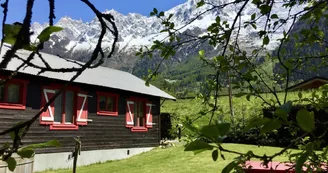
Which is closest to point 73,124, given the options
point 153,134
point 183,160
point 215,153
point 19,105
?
point 19,105

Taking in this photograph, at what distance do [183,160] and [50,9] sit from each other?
12.9m

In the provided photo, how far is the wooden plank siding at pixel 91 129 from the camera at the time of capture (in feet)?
42.0

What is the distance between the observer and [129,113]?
1819 cm

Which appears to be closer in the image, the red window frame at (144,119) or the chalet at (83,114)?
the chalet at (83,114)

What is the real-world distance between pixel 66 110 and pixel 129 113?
14.1ft

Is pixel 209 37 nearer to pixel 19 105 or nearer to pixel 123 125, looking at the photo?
pixel 19 105

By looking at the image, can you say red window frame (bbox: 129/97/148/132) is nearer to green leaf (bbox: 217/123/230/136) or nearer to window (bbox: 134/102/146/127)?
window (bbox: 134/102/146/127)

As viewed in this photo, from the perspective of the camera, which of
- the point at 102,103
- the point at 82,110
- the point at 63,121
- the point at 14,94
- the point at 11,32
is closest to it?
the point at 11,32

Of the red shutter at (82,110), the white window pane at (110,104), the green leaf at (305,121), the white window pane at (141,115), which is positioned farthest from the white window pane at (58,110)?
the green leaf at (305,121)

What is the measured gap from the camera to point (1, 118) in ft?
39.2

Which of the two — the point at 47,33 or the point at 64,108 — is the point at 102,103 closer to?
the point at 64,108

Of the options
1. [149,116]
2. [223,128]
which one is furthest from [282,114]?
[149,116]

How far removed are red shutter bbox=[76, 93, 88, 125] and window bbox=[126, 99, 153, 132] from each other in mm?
3111

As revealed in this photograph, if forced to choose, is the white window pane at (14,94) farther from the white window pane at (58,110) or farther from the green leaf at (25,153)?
the green leaf at (25,153)
